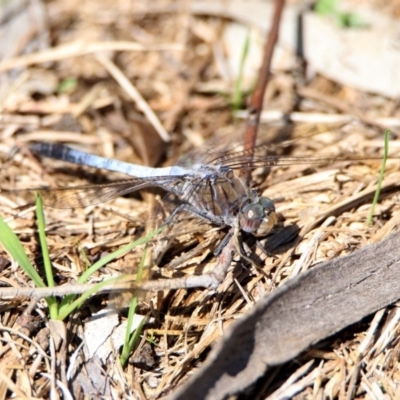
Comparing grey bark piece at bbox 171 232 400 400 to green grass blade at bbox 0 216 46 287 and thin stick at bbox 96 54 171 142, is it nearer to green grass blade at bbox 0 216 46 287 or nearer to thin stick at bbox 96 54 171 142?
green grass blade at bbox 0 216 46 287

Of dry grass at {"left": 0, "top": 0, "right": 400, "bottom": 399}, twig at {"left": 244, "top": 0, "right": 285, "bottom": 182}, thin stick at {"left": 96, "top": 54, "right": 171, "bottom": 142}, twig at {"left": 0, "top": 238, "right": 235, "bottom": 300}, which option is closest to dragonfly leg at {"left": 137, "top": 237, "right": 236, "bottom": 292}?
twig at {"left": 0, "top": 238, "right": 235, "bottom": 300}

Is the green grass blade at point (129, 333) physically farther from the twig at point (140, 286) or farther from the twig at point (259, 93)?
the twig at point (259, 93)

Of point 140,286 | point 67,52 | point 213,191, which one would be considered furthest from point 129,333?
point 67,52

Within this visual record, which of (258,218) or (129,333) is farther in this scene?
(258,218)

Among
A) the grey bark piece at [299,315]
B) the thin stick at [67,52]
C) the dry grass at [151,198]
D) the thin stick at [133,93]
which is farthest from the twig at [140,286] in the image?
the thin stick at [67,52]

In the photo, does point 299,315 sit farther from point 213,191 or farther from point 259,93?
point 259,93

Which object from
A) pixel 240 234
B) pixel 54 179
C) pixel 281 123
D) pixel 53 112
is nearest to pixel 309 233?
pixel 240 234
